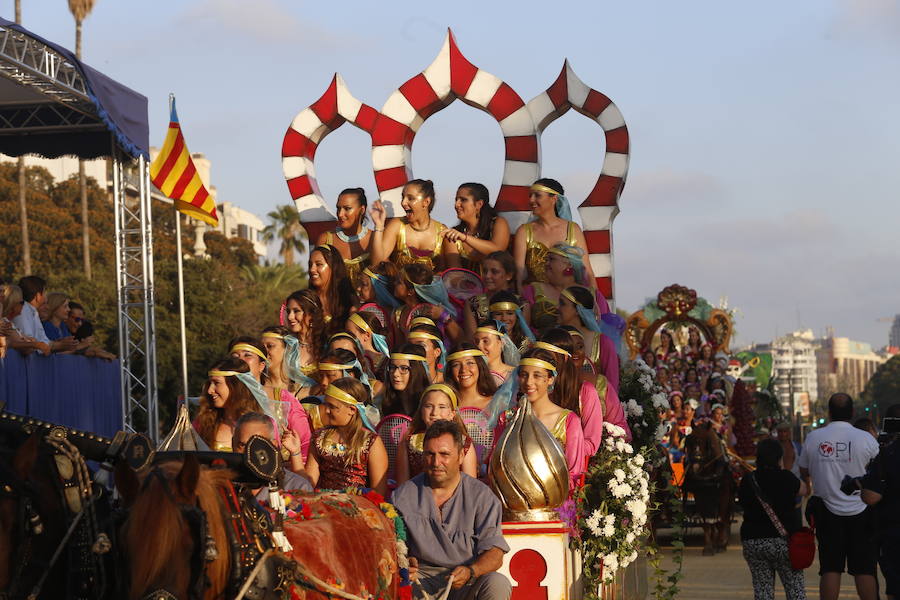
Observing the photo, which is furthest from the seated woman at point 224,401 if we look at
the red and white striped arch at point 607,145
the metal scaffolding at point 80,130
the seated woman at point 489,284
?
the metal scaffolding at point 80,130

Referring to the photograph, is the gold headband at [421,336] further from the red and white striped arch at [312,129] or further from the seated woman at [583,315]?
the red and white striped arch at [312,129]

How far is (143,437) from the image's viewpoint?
447 cm

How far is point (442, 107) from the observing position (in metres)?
13.0

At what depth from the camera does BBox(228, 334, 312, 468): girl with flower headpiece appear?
8.34 metres

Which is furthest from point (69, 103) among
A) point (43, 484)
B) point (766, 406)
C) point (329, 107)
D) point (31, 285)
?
point (766, 406)

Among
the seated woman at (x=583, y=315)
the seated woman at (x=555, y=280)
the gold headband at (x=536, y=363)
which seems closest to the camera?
the gold headband at (x=536, y=363)

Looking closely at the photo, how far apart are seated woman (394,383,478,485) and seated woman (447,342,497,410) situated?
84 cm

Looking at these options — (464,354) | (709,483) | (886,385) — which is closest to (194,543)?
(464,354)

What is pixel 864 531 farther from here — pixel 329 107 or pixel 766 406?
pixel 766 406

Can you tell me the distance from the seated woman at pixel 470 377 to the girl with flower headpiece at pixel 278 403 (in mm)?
1035

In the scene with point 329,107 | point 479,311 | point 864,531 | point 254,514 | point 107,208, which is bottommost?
point 864,531

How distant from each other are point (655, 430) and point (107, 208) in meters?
39.7

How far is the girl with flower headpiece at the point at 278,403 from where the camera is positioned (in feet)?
27.4

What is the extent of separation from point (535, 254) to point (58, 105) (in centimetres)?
902
